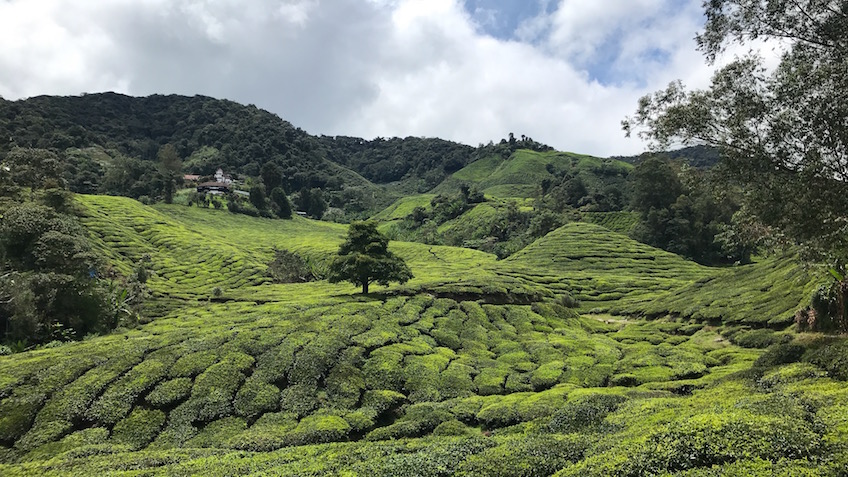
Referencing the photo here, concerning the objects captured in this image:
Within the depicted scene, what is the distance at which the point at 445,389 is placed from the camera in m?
23.2

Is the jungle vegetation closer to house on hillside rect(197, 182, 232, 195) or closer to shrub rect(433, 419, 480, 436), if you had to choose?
shrub rect(433, 419, 480, 436)

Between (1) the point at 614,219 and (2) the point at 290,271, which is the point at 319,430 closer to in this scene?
(2) the point at 290,271

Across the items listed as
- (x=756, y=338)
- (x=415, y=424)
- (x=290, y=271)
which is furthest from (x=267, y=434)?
(x=290, y=271)

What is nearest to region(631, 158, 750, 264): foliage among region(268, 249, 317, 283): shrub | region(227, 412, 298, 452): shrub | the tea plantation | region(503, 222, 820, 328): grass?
region(503, 222, 820, 328): grass

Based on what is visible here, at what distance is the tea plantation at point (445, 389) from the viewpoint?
11.6 m

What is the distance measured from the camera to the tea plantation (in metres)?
11.6

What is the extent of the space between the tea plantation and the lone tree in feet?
7.15

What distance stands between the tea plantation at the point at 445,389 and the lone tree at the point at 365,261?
2.18m

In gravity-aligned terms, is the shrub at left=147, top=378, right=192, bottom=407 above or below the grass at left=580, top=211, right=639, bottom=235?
below

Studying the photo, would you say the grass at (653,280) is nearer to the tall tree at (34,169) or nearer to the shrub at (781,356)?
the shrub at (781,356)

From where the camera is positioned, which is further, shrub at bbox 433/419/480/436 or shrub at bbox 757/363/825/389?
shrub at bbox 433/419/480/436

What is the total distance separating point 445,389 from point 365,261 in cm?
1613

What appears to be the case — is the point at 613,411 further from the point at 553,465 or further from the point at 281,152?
the point at 281,152

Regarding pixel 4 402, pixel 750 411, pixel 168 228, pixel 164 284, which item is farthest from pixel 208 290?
pixel 750 411
